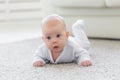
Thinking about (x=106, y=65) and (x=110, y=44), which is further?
(x=110, y=44)

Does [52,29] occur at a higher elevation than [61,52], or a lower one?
higher

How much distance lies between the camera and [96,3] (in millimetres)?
1832

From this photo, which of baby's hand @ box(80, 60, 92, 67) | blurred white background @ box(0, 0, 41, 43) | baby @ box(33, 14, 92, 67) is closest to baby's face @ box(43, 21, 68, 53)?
baby @ box(33, 14, 92, 67)

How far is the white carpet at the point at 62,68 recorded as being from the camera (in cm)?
107

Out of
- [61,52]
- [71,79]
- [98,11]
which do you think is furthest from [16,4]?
[71,79]

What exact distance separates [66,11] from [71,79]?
1.08 meters

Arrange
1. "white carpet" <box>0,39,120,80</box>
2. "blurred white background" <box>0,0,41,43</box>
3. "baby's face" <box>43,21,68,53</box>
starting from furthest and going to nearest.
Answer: "blurred white background" <box>0,0,41,43</box>, "baby's face" <box>43,21,68,53</box>, "white carpet" <box>0,39,120,80</box>

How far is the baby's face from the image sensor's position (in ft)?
3.97

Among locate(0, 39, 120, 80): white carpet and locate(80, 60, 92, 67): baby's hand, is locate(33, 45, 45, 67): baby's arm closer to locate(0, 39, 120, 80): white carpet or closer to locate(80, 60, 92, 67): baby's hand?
locate(0, 39, 120, 80): white carpet

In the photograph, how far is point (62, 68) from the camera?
1.20 meters

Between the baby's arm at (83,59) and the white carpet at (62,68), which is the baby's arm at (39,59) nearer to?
the white carpet at (62,68)

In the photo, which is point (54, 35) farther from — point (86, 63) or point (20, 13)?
point (20, 13)

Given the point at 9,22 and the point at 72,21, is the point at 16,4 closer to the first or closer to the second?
the point at 9,22

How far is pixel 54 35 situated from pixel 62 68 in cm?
14
